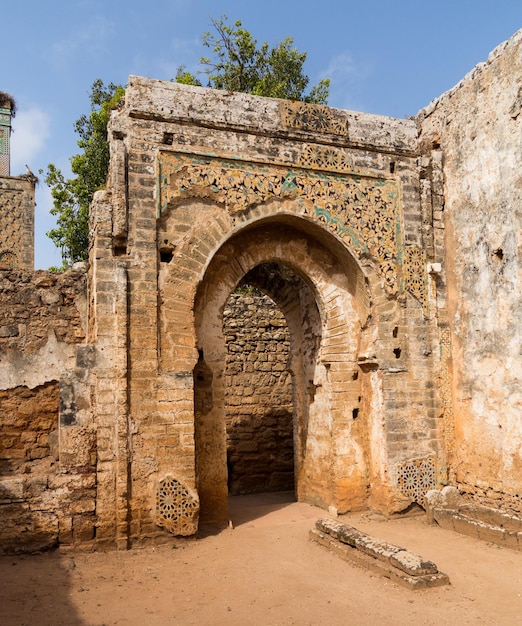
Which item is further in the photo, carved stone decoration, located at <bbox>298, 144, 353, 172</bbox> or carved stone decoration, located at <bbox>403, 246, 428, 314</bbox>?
carved stone decoration, located at <bbox>403, 246, 428, 314</bbox>

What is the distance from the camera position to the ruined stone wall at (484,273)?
21.1 ft

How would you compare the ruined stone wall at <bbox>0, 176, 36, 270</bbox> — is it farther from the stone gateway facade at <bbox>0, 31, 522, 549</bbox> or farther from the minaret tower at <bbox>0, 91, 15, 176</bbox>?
the stone gateway facade at <bbox>0, 31, 522, 549</bbox>

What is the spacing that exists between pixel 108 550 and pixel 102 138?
435 inches

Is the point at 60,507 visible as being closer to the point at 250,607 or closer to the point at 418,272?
the point at 250,607

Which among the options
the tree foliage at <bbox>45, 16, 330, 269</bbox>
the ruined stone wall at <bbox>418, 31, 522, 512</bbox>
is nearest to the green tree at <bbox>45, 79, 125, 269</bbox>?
the tree foliage at <bbox>45, 16, 330, 269</bbox>

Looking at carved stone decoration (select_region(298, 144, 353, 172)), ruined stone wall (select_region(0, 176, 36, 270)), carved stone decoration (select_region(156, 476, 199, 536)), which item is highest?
ruined stone wall (select_region(0, 176, 36, 270))

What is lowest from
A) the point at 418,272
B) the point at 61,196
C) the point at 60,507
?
the point at 60,507

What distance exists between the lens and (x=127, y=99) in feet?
21.3

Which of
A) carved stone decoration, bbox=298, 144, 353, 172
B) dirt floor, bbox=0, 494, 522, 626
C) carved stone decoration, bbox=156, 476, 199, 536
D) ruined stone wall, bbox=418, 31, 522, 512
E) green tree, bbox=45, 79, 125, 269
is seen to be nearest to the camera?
dirt floor, bbox=0, 494, 522, 626

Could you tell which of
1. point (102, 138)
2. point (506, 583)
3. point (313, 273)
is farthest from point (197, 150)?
point (102, 138)

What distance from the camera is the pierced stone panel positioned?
701cm

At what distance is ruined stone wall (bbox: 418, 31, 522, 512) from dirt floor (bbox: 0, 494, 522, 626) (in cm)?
107

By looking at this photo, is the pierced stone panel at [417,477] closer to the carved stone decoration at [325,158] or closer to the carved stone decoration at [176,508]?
the carved stone decoration at [176,508]

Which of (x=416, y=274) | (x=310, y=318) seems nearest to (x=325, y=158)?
(x=416, y=274)
